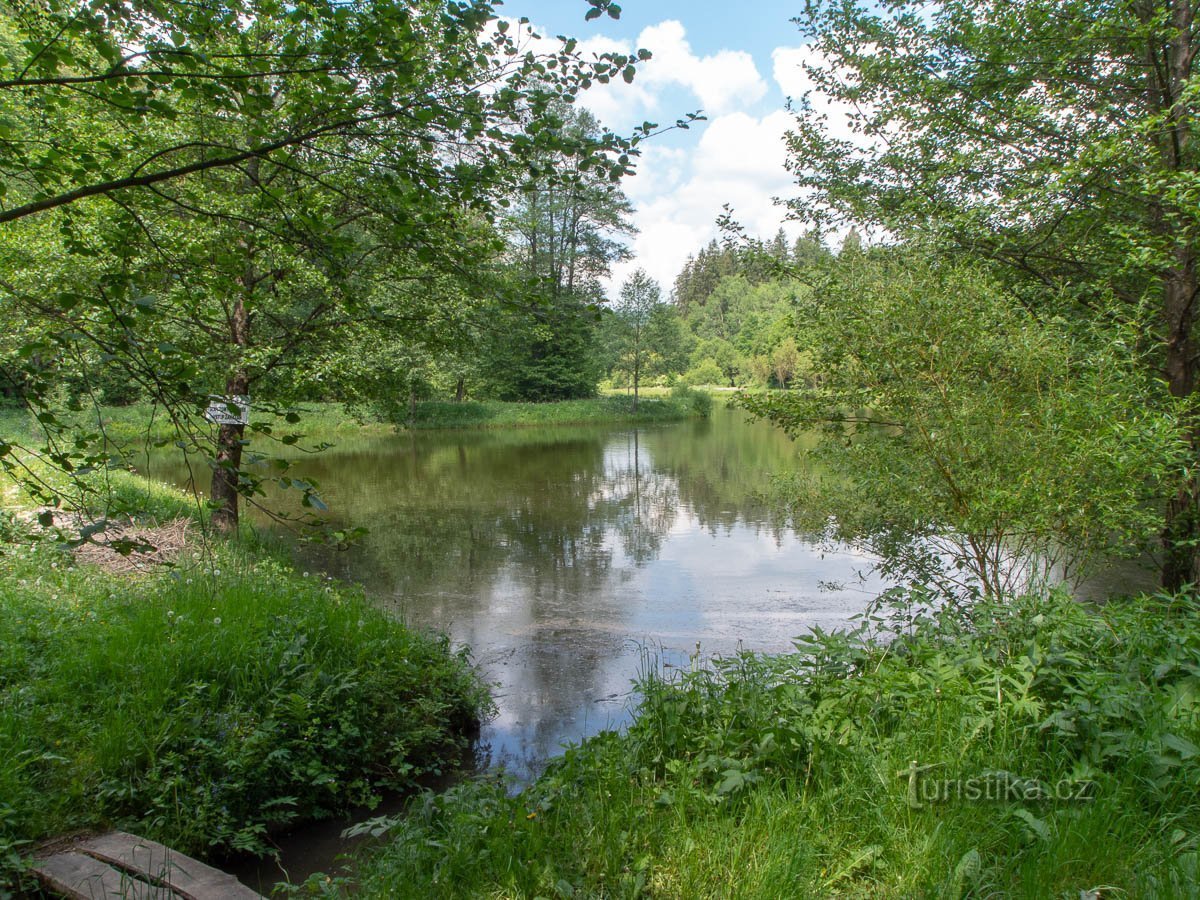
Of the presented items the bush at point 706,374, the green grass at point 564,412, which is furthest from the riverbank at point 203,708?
the bush at point 706,374

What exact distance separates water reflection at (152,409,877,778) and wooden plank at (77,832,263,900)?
2.20m

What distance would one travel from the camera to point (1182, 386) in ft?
20.7

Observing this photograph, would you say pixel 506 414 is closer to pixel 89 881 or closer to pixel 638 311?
pixel 638 311

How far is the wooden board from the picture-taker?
9.26 ft

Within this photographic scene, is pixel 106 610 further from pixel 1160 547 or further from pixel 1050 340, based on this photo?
pixel 1160 547

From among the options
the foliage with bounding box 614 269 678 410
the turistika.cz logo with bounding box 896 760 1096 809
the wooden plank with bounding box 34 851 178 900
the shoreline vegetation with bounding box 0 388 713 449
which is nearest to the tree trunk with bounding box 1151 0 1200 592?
the turistika.cz logo with bounding box 896 760 1096 809

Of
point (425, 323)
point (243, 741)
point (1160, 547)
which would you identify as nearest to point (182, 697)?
point (243, 741)

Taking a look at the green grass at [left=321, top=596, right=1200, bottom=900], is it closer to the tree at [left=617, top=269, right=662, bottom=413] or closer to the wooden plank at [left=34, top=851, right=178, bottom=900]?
the wooden plank at [left=34, top=851, right=178, bottom=900]

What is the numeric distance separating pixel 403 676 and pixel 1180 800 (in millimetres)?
4352

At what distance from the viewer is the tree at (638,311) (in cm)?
4078

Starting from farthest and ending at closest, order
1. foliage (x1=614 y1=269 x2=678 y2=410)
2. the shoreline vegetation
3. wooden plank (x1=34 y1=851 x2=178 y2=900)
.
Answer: foliage (x1=614 y1=269 x2=678 y2=410) < the shoreline vegetation < wooden plank (x1=34 y1=851 x2=178 y2=900)

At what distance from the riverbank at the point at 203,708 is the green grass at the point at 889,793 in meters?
0.90

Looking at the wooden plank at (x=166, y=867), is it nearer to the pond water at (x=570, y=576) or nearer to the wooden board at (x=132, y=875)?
the wooden board at (x=132, y=875)

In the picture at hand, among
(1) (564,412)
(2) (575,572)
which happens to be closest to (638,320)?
(1) (564,412)
